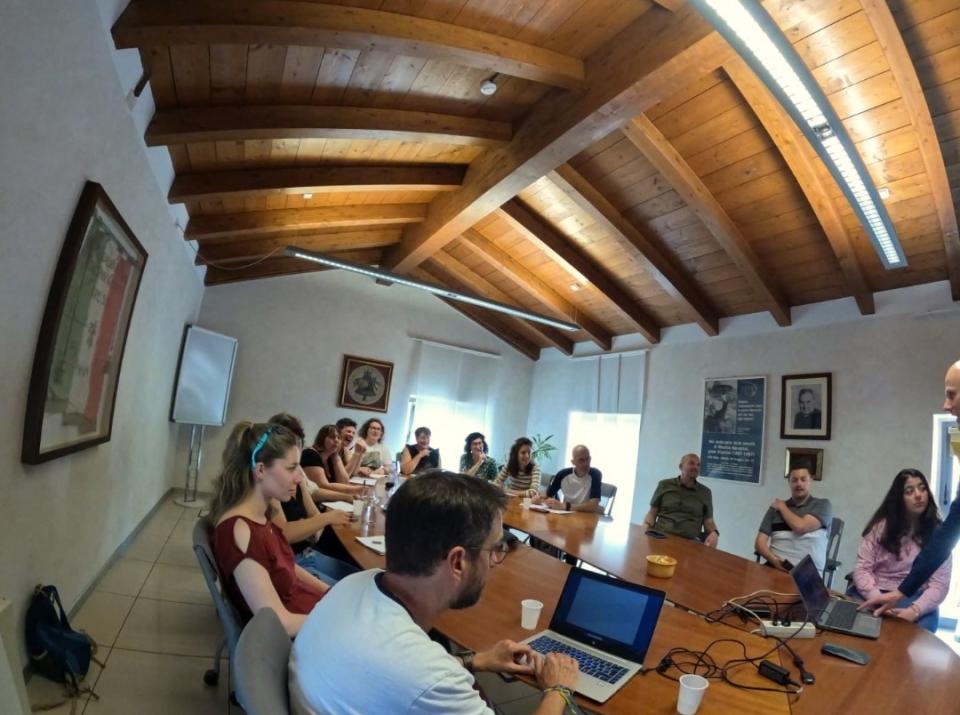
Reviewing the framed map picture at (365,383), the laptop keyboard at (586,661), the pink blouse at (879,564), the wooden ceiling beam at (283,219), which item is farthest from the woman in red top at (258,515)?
the framed map picture at (365,383)

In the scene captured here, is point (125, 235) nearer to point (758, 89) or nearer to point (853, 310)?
point (758, 89)

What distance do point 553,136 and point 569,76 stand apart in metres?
0.39

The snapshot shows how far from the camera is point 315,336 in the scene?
285 inches

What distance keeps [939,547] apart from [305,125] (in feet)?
11.5

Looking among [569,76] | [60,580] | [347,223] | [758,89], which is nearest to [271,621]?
[60,580]

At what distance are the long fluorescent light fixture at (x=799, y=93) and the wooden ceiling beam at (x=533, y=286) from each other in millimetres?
3404

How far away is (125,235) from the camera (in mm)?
2621

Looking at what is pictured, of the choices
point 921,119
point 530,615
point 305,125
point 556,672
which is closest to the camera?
point 556,672

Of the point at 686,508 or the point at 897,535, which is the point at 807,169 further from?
the point at 686,508

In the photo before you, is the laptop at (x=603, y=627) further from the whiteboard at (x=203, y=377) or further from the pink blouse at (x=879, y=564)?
the whiteboard at (x=203, y=377)

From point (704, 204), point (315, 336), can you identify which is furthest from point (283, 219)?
point (704, 204)

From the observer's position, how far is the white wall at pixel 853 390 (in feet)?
13.3

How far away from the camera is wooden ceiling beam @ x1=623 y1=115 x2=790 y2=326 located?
3.52 meters

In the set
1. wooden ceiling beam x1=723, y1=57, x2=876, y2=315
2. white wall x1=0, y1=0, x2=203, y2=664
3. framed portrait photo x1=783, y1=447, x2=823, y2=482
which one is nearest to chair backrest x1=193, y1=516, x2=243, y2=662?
white wall x1=0, y1=0, x2=203, y2=664
